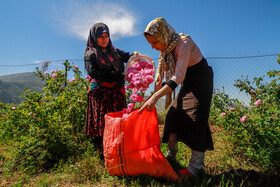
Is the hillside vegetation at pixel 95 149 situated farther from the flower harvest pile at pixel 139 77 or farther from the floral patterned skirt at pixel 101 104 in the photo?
the flower harvest pile at pixel 139 77

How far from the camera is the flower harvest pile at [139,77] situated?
1778 mm

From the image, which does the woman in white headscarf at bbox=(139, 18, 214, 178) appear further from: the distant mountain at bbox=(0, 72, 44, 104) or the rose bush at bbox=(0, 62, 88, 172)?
the distant mountain at bbox=(0, 72, 44, 104)

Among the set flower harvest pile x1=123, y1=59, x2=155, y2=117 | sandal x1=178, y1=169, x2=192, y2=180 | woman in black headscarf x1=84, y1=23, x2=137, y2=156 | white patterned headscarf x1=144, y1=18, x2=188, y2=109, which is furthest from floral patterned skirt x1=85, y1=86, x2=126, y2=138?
sandal x1=178, y1=169, x2=192, y2=180

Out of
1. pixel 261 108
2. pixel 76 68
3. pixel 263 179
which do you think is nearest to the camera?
pixel 263 179

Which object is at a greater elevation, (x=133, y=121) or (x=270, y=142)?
(x=133, y=121)

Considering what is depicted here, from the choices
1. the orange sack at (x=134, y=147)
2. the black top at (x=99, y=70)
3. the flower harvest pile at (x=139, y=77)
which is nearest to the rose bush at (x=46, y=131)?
the black top at (x=99, y=70)

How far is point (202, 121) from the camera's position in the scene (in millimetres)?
1745

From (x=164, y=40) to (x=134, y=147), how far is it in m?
1.05

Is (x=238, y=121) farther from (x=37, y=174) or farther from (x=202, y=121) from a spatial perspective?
(x=37, y=174)

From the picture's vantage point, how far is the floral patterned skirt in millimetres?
2221

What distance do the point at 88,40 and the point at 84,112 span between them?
1.22 m

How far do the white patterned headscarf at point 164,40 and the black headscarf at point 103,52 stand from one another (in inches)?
22.7

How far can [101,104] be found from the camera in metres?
2.23

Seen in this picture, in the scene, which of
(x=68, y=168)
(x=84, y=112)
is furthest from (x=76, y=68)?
(x=68, y=168)
